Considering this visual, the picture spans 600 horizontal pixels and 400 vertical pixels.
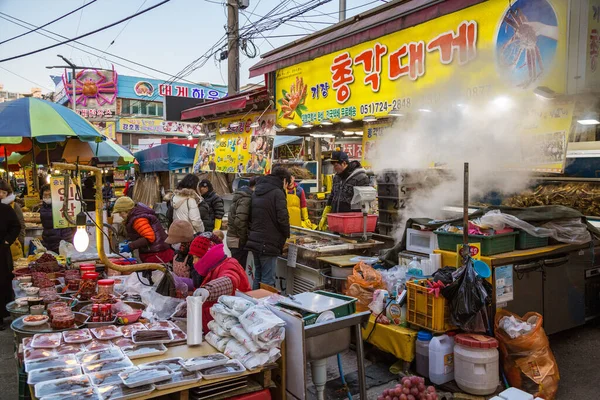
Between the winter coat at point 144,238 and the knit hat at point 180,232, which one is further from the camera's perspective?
the winter coat at point 144,238

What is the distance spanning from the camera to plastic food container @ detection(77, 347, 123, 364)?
10.0 feet

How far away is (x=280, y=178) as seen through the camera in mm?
6926

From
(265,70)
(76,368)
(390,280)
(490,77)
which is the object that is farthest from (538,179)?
(76,368)

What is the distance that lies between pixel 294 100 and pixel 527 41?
205 inches

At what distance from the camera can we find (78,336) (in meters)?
3.47

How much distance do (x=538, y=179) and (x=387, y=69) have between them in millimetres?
3280

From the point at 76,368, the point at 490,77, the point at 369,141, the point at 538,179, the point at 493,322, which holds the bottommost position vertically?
the point at 493,322

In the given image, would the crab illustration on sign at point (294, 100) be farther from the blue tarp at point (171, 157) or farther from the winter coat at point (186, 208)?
the blue tarp at point (171, 157)

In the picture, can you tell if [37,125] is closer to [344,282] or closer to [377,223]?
[344,282]

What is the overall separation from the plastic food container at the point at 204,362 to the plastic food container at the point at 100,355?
478 mm

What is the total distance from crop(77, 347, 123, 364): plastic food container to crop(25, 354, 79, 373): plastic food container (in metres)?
0.05

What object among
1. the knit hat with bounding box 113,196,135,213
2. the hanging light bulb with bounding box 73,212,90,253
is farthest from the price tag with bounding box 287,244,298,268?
the hanging light bulb with bounding box 73,212,90,253

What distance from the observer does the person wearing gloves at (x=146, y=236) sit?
20.5 feet

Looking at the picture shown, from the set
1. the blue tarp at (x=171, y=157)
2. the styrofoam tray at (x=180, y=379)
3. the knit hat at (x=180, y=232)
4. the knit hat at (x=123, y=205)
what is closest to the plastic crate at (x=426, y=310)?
the knit hat at (x=180, y=232)
